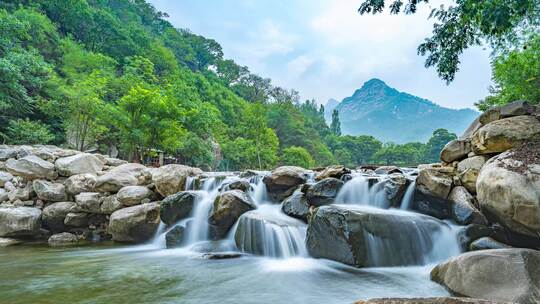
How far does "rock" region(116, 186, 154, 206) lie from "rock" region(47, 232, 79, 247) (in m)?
1.81

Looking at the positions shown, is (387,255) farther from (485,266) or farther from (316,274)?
(485,266)

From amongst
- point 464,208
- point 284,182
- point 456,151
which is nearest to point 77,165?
point 284,182

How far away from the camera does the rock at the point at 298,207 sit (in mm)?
8597

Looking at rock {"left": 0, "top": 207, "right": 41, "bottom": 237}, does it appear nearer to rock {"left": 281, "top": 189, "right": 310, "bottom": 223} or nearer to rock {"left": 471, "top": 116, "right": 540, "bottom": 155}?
rock {"left": 281, "top": 189, "right": 310, "bottom": 223}

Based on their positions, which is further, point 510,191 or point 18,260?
point 18,260

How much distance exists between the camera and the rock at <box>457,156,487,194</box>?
7.54 m

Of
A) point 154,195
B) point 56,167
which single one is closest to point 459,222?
point 154,195

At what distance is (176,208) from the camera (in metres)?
9.80

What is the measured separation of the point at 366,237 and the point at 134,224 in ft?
23.8

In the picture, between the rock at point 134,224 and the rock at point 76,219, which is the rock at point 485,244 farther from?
the rock at point 76,219

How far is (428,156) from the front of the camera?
68.8 meters

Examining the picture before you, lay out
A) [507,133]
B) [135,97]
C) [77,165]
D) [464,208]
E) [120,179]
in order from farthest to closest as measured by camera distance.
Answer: [135,97] < [77,165] < [120,179] < [464,208] < [507,133]

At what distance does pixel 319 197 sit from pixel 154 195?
20.3 ft

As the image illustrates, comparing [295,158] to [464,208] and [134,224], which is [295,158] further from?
[464,208]
